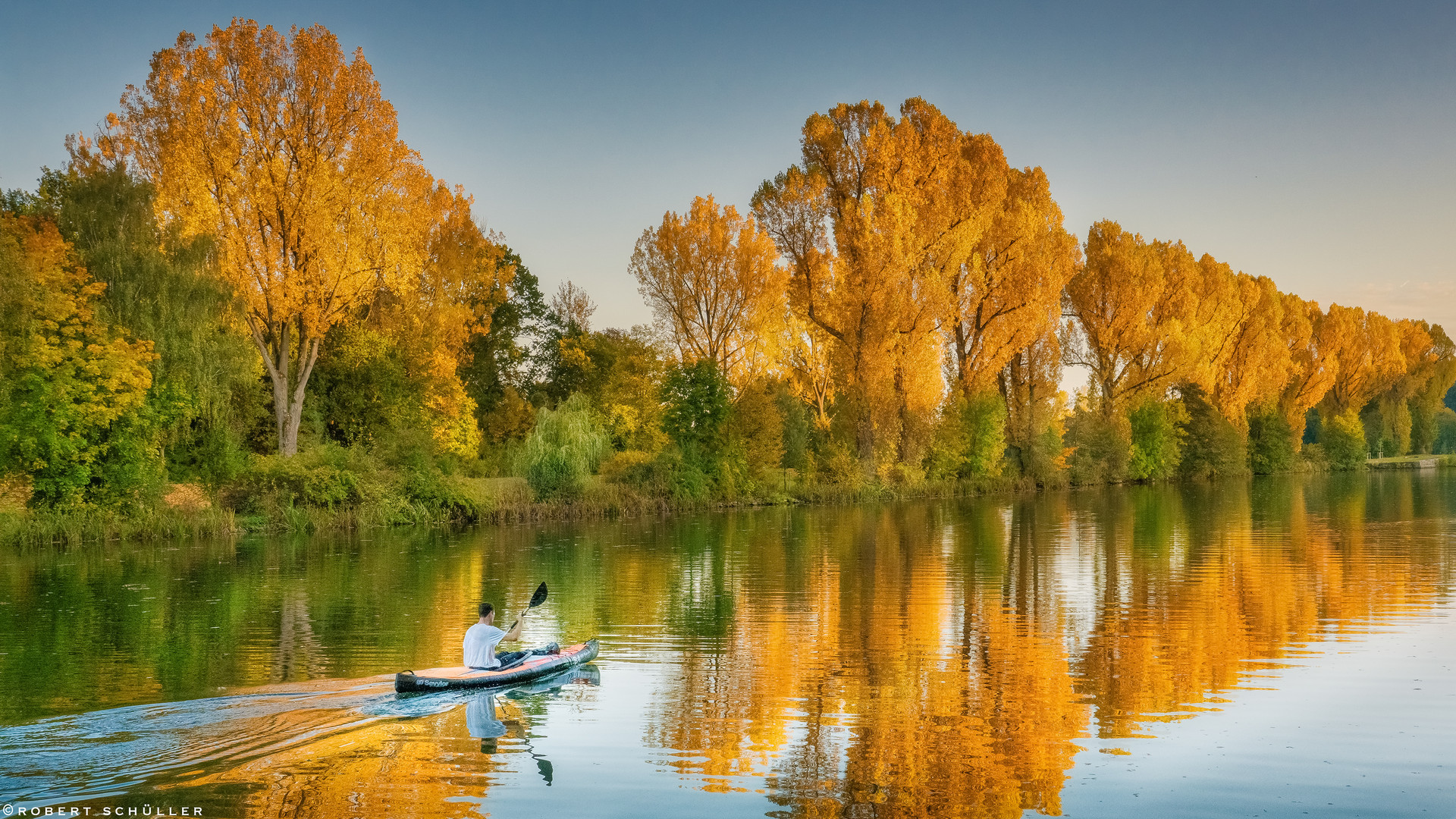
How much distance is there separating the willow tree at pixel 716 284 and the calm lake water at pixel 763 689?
76.4ft

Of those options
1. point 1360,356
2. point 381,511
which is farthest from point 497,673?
point 1360,356

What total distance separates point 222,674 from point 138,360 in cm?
1868

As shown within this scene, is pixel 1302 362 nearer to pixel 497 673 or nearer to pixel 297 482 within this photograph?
pixel 297 482

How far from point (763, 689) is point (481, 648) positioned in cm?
306

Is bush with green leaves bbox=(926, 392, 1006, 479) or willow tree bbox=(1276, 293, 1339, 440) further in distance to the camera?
willow tree bbox=(1276, 293, 1339, 440)

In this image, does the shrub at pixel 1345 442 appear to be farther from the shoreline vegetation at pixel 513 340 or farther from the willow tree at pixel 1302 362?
the shoreline vegetation at pixel 513 340

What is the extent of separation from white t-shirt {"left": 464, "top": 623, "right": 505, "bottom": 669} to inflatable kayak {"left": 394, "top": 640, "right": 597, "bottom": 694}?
0.14 meters

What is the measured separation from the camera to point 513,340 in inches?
2218

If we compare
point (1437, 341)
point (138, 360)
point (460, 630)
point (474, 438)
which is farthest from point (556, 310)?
point (1437, 341)

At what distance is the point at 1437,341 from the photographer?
295ft

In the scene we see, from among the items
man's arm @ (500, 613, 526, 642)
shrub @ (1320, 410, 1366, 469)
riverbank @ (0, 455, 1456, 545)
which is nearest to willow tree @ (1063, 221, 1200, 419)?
riverbank @ (0, 455, 1456, 545)

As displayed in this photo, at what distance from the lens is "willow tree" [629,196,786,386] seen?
46281 mm

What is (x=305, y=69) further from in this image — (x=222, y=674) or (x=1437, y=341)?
(x=1437, y=341)

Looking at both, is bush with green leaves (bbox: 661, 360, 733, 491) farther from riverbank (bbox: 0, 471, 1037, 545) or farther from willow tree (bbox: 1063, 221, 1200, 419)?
willow tree (bbox: 1063, 221, 1200, 419)
